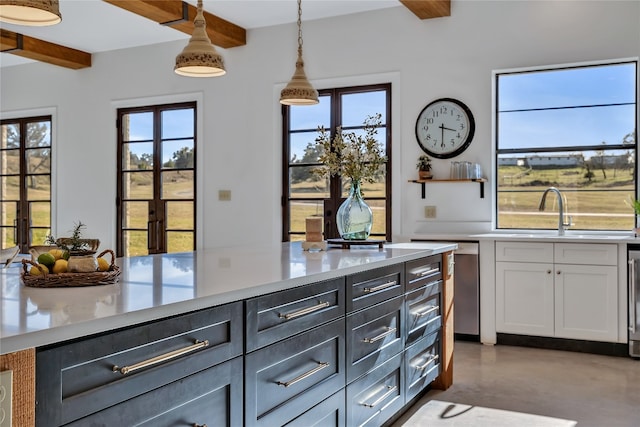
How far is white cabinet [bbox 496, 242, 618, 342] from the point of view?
14.3ft

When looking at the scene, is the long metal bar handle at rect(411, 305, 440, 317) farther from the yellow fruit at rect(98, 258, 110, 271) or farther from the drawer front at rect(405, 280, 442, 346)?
the yellow fruit at rect(98, 258, 110, 271)

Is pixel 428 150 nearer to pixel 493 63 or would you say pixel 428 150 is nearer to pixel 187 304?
pixel 493 63

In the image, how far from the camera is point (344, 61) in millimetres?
5543

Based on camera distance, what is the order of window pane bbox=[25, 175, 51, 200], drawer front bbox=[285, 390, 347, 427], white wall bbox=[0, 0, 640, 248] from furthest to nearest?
window pane bbox=[25, 175, 51, 200]
white wall bbox=[0, 0, 640, 248]
drawer front bbox=[285, 390, 347, 427]

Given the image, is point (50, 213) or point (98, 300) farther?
point (50, 213)

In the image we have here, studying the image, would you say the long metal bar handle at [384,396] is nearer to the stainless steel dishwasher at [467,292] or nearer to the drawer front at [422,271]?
the drawer front at [422,271]

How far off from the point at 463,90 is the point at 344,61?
3.79ft

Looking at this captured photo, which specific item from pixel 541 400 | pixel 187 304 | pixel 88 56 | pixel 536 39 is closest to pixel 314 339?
pixel 187 304

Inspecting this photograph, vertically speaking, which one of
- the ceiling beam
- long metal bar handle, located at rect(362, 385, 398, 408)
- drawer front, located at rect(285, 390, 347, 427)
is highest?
the ceiling beam

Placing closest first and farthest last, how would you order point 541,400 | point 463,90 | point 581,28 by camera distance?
1. point 541,400
2. point 581,28
3. point 463,90

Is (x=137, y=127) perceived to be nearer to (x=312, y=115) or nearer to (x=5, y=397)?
(x=312, y=115)

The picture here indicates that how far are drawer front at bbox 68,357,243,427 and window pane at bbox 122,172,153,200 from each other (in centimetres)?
525

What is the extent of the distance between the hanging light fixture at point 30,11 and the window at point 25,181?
588cm

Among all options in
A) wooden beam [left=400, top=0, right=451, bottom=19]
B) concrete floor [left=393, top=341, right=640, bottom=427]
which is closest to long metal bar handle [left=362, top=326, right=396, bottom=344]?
concrete floor [left=393, top=341, right=640, bottom=427]
